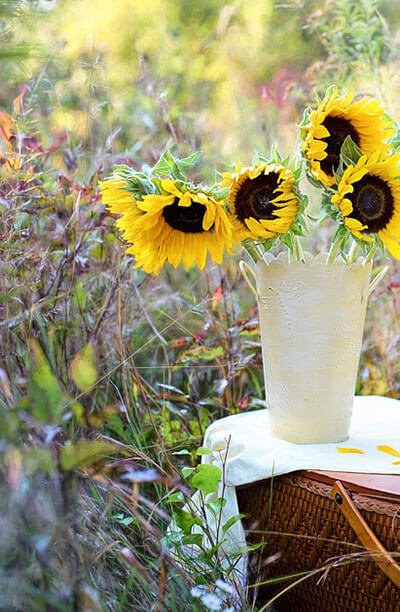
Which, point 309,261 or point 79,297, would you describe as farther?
point 79,297

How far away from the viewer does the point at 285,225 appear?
1067 millimetres

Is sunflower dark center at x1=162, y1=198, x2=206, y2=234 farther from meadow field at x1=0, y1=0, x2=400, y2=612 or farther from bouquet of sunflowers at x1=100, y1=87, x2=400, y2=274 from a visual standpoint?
meadow field at x1=0, y1=0, x2=400, y2=612

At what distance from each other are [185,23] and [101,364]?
220cm

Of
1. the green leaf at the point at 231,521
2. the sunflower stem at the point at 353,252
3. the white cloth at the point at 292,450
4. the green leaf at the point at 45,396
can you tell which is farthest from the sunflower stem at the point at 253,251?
the green leaf at the point at 45,396

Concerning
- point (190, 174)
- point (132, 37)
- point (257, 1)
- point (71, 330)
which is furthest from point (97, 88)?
point (257, 1)

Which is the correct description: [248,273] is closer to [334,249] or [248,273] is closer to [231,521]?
[334,249]

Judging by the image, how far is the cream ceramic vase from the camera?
1.12 metres

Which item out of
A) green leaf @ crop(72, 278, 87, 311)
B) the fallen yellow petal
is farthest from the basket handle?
green leaf @ crop(72, 278, 87, 311)

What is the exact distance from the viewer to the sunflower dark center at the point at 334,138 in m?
1.06

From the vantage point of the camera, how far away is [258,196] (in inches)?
42.0

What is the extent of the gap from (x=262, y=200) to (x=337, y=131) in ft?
0.43

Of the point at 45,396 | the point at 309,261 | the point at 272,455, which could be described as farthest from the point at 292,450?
the point at 45,396

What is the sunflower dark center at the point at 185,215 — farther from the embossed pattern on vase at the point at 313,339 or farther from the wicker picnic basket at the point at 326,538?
the wicker picnic basket at the point at 326,538

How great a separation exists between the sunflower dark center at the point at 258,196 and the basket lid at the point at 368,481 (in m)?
0.33
